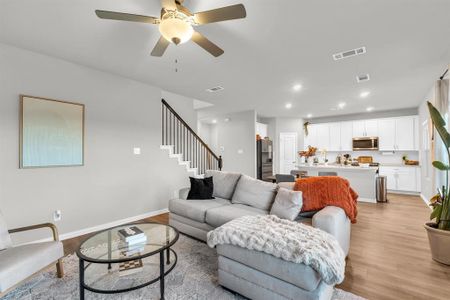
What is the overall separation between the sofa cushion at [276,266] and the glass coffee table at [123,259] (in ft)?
1.92

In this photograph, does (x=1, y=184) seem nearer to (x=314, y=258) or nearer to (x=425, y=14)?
(x=314, y=258)

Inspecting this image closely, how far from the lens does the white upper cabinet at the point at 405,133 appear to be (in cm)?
649

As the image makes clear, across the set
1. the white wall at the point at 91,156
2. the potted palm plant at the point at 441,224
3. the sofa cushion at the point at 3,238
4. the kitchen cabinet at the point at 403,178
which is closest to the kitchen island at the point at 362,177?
the kitchen cabinet at the point at 403,178

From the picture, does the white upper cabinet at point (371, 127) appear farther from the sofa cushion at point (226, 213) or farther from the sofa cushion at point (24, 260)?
the sofa cushion at point (24, 260)

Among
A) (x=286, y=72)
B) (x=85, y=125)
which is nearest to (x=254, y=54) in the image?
(x=286, y=72)

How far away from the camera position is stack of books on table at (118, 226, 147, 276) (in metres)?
1.95

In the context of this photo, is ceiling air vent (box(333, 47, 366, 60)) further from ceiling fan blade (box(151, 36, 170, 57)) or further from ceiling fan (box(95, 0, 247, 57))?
ceiling fan blade (box(151, 36, 170, 57))

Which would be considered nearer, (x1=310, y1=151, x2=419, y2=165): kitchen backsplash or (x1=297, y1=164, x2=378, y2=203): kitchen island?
(x1=297, y1=164, x2=378, y2=203): kitchen island

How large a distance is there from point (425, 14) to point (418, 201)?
17.1 feet

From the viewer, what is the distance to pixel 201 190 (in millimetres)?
3545

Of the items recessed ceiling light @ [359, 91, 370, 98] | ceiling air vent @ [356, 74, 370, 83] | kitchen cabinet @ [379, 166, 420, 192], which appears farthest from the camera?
kitchen cabinet @ [379, 166, 420, 192]

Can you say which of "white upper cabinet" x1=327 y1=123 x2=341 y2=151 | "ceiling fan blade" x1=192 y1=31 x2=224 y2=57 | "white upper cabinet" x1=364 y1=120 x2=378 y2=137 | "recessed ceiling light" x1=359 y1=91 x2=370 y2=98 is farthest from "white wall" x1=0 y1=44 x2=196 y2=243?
"white upper cabinet" x1=364 y1=120 x2=378 y2=137

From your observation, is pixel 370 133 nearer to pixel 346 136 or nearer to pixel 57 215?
pixel 346 136

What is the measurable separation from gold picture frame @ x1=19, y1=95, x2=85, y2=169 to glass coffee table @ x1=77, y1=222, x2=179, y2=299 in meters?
1.69
